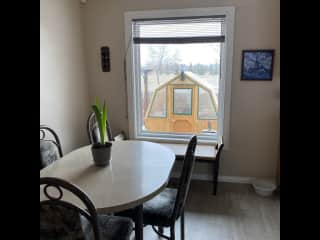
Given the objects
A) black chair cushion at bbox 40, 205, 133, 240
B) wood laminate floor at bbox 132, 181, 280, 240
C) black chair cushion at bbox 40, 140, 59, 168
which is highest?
black chair cushion at bbox 40, 140, 59, 168

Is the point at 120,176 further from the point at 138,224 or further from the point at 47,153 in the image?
the point at 47,153

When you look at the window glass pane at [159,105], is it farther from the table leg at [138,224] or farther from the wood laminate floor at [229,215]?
the table leg at [138,224]

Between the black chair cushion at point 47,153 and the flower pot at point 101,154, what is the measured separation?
1.57 feet

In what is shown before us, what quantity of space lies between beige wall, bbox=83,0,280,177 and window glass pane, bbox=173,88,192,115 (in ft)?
1.80

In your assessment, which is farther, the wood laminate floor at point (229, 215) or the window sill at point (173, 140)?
the window sill at point (173, 140)

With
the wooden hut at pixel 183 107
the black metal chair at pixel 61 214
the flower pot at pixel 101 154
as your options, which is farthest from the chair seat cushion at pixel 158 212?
the wooden hut at pixel 183 107

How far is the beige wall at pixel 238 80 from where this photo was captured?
8.87 feet

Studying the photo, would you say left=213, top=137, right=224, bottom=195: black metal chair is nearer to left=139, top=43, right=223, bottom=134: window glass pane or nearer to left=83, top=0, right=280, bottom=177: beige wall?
left=83, top=0, right=280, bottom=177: beige wall

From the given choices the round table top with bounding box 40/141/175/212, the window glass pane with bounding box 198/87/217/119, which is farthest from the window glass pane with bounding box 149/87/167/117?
the round table top with bounding box 40/141/175/212

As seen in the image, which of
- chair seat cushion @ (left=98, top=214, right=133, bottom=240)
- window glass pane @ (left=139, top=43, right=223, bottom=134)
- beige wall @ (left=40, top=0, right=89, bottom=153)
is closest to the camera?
chair seat cushion @ (left=98, top=214, right=133, bottom=240)

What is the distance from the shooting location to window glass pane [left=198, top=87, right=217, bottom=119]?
10.3 ft

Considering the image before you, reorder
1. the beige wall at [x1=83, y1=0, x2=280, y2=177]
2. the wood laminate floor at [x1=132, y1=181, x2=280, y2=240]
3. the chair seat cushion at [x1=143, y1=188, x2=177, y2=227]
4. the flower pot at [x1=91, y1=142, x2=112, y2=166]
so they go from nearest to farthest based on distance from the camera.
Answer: the chair seat cushion at [x1=143, y1=188, x2=177, y2=227] → the flower pot at [x1=91, y1=142, x2=112, y2=166] → the wood laminate floor at [x1=132, y1=181, x2=280, y2=240] → the beige wall at [x1=83, y1=0, x2=280, y2=177]
